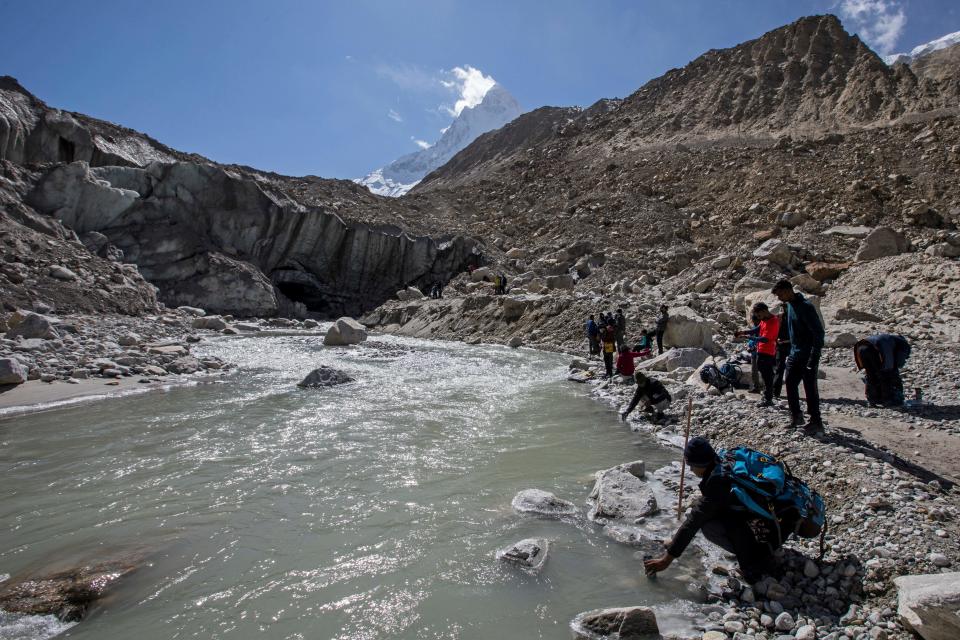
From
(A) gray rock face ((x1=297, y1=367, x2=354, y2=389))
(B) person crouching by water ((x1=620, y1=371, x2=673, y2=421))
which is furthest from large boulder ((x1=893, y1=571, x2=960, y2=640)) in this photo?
(A) gray rock face ((x1=297, y1=367, x2=354, y2=389))

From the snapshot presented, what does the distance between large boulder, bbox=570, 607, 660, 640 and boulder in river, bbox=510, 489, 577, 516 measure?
5.52ft

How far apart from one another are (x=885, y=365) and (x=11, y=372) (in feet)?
48.0

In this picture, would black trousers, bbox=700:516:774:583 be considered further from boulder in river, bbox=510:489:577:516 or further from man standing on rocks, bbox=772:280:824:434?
man standing on rocks, bbox=772:280:824:434

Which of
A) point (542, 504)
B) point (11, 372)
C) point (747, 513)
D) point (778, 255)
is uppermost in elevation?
point (778, 255)

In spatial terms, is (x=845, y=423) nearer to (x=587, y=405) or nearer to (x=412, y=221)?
(x=587, y=405)

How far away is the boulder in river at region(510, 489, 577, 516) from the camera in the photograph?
5016 millimetres

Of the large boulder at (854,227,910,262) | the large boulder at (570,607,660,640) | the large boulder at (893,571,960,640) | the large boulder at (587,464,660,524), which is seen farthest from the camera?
the large boulder at (854,227,910,262)

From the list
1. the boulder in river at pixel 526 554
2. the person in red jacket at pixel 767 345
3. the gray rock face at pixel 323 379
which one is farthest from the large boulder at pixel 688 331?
the boulder in river at pixel 526 554

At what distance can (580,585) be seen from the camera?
152 inches

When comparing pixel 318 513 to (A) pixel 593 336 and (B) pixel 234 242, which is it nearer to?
(A) pixel 593 336

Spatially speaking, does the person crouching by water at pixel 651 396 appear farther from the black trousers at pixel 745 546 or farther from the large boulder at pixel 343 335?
the large boulder at pixel 343 335

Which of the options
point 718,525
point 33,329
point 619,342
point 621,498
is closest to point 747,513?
point 718,525

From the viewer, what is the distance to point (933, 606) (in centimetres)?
270

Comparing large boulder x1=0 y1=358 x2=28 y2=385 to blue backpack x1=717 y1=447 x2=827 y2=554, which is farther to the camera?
large boulder x1=0 y1=358 x2=28 y2=385
